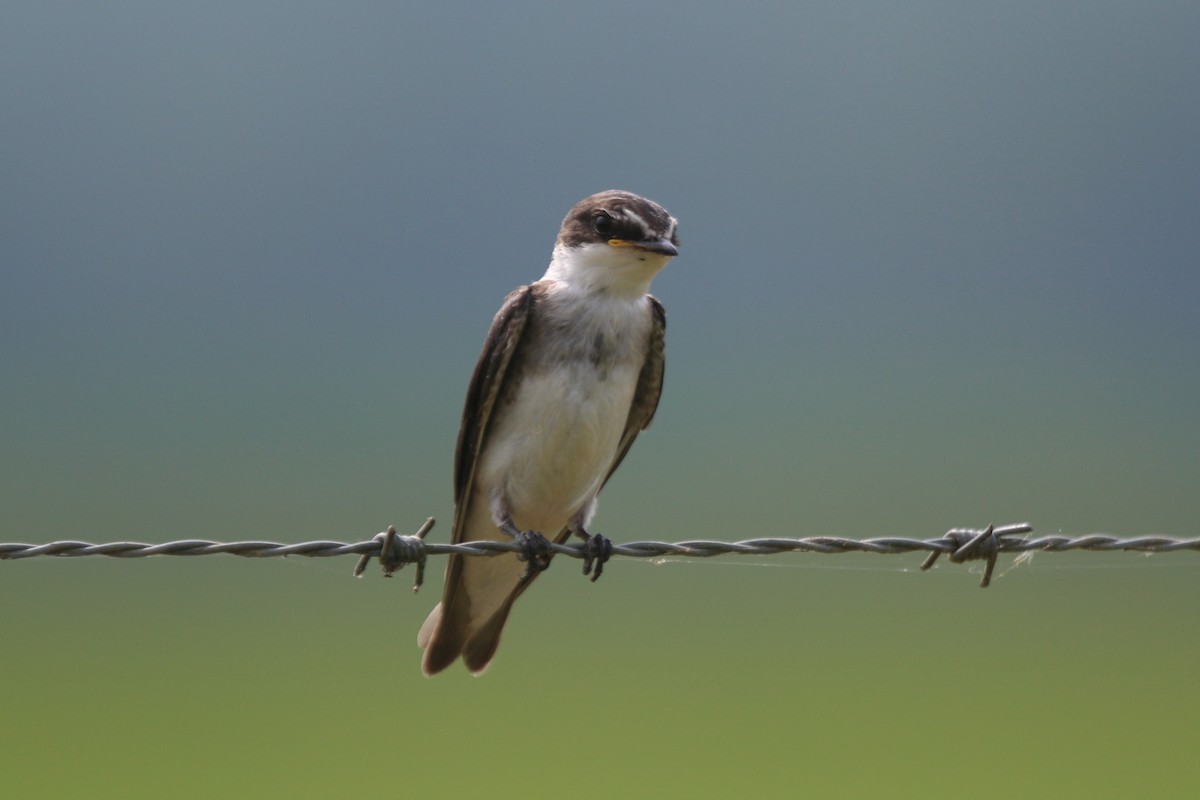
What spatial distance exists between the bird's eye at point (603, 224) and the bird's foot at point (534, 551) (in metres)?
1.24

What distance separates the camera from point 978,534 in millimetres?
4230

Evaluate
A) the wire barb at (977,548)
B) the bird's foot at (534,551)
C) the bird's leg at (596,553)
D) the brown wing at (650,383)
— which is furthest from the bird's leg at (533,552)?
the wire barb at (977,548)

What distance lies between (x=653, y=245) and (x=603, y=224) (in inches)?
10.4

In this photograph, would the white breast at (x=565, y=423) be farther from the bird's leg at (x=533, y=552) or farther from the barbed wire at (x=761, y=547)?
the barbed wire at (x=761, y=547)

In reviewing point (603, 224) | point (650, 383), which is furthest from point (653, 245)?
point (650, 383)

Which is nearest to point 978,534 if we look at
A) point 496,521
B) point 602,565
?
point 602,565

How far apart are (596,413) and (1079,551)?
1.92 metres

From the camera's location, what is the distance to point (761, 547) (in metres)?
4.06

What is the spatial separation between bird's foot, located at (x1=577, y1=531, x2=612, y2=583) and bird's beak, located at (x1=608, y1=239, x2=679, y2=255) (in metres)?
1.13

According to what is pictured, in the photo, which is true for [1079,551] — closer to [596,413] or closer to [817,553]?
[817,553]

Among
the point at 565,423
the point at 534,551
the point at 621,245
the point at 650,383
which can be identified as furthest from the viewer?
the point at 650,383

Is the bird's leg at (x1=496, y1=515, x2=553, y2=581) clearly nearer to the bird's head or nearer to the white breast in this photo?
the white breast

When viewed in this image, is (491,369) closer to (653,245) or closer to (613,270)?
(613,270)

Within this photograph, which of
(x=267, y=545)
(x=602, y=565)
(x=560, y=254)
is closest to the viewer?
(x=267, y=545)
